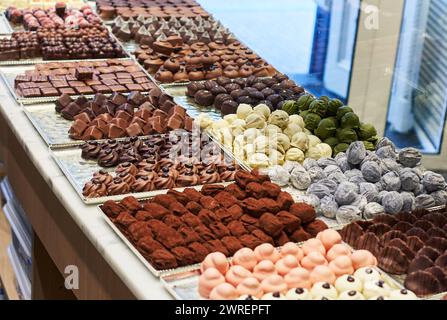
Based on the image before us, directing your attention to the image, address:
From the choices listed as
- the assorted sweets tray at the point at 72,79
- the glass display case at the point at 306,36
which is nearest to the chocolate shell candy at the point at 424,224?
the assorted sweets tray at the point at 72,79

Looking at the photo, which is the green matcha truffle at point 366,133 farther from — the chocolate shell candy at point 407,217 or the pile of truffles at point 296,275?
the pile of truffles at point 296,275

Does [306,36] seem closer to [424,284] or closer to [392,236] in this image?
[392,236]

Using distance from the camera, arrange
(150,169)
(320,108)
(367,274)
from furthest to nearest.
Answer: (320,108)
(150,169)
(367,274)

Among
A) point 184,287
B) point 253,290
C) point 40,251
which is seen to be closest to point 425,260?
point 253,290

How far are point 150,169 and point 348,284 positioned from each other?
1.03 m

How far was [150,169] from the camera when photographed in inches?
109

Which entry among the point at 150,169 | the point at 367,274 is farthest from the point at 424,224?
the point at 150,169

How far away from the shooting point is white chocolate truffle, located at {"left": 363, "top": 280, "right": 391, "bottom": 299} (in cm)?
197

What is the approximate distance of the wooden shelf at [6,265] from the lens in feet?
Result: 13.6

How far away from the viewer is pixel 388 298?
1951 mm

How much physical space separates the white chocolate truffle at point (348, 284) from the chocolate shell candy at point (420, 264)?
0.20m

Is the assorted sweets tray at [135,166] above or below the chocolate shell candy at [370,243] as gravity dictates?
below
